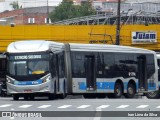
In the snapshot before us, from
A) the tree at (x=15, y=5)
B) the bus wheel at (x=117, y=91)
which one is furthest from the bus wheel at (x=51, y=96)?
the tree at (x=15, y=5)

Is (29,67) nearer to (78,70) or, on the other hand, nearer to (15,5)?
(78,70)

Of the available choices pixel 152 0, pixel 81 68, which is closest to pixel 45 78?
pixel 81 68

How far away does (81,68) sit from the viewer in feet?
140

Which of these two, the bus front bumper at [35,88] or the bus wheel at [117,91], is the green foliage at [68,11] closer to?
the bus wheel at [117,91]

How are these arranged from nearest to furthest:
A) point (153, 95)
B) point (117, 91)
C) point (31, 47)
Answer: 1. point (31, 47)
2. point (117, 91)
3. point (153, 95)

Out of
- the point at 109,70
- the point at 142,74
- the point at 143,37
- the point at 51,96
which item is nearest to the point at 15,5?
the point at 143,37

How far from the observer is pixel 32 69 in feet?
126

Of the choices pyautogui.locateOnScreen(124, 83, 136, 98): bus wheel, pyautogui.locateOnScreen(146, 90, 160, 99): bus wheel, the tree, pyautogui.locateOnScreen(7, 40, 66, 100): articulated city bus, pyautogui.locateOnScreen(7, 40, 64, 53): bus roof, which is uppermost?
the tree

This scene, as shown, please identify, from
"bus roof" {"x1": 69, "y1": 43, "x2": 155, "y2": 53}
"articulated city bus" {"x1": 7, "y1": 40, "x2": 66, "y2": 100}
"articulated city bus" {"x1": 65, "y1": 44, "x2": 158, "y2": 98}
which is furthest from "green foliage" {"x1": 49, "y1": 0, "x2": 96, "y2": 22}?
"articulated city bus" {"x1": 7, "y1": 40, "x2": 66, "y2": 100}

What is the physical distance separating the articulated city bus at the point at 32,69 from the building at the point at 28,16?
96134 mm

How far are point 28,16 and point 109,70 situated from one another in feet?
308

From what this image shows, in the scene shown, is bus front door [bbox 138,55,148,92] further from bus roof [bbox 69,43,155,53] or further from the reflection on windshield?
Result: the reflection on windshield

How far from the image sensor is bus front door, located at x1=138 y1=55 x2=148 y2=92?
47188mm

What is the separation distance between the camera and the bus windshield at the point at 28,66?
38281 mm
